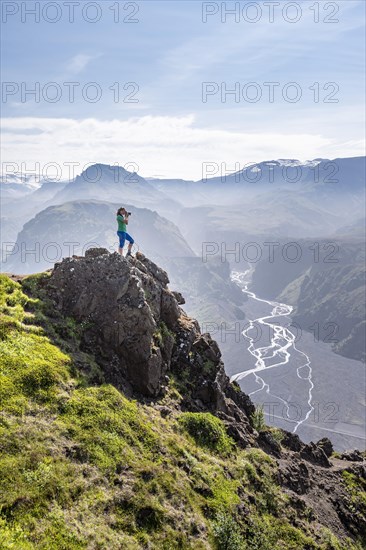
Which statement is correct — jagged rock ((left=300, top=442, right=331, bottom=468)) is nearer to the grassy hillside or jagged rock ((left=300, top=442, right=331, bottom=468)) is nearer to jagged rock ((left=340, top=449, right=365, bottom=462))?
jagged rock ((left=340, top=449, right=365, bottom=462))

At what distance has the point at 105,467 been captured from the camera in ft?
68.9

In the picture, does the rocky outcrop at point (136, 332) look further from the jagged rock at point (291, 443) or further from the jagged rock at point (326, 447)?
the jagged rock at point (326, 447)

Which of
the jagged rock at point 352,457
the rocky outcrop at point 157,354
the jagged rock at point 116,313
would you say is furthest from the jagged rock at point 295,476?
the jagged rock at point 352,457

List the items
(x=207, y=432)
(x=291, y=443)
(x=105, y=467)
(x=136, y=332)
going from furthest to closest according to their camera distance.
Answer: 1. (x=291, y=443)
2. (x=136, y=332)
3. (x=207, y=432)
4. (x=105, y=467)

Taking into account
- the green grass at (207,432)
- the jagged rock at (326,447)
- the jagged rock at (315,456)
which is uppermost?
the green grass at (207,432)

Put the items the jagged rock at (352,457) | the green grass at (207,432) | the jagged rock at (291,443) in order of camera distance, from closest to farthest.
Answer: the green grass at (207,432)
the jagged rock at (291,443)
the jagged rock at (352,457)

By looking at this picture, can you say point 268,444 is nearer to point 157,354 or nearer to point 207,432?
point 207,432

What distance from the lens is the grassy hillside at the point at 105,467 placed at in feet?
58.3

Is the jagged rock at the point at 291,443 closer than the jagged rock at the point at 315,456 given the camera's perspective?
No

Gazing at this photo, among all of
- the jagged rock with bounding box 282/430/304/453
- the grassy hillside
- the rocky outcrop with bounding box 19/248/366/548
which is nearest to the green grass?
the grassy hillside

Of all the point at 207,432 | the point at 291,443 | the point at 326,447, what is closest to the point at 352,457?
the point at 326,447

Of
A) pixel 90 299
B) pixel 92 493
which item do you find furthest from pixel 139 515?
pixel 90 299

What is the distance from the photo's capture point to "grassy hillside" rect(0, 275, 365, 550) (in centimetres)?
1777

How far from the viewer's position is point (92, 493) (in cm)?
1939
